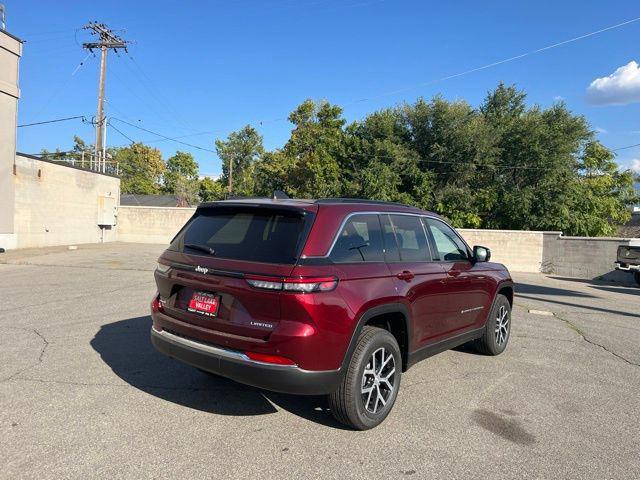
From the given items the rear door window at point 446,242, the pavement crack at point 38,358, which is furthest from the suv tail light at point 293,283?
the pavement crack at point 38,358

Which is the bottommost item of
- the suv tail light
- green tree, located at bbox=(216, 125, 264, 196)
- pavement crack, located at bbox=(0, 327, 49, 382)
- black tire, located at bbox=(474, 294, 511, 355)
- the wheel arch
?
pavement crack, located at bbox=(0, 327, 49, 382)

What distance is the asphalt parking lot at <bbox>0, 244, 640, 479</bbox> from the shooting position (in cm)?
311

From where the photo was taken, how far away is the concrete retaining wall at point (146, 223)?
26.0m

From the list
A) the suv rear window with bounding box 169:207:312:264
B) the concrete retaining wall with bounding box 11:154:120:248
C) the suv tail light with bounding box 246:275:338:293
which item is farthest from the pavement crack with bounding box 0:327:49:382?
the concrete retaining wall with bounding box 11:154:120:248

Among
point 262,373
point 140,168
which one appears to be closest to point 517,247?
point 262,373

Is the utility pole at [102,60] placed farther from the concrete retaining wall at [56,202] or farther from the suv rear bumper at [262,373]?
the suv rear bumper at [262,373]

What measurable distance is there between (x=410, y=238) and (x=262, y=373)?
2011 millimetres

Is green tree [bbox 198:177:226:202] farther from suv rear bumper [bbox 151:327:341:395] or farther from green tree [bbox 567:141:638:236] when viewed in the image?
suv rear bumper [bbox 151:327:341:395]

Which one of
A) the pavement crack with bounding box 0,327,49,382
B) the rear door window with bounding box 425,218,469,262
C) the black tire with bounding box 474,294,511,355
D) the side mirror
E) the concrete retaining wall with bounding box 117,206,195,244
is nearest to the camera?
the pavement crack with bounding box 0,327,49,382

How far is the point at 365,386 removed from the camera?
3.69 metres

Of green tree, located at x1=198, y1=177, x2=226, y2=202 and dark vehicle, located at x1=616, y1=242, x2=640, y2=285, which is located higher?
green tree, located at x1=198, y1=177, x2=226, y2=202

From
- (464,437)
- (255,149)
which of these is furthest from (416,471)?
(255,149)

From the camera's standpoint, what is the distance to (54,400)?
396 centimetres

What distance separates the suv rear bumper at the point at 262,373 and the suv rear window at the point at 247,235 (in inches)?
28.2
